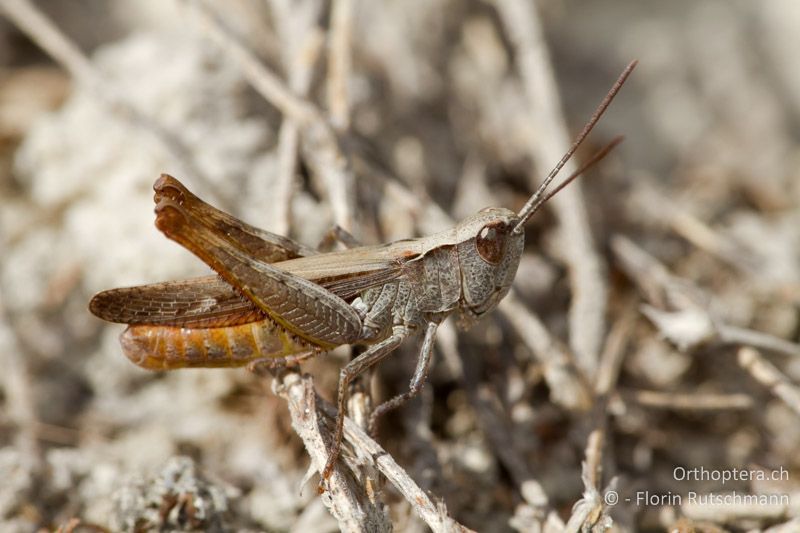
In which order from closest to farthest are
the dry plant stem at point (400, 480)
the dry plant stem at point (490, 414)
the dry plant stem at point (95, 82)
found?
the dry plant stem at point (400, 480), the dry plant stem at point (490, 414), the dry plant stem at point (95, 82)

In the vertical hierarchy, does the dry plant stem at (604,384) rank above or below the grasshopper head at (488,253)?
→ below

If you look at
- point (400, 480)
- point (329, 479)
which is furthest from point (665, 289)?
point (329, 479)

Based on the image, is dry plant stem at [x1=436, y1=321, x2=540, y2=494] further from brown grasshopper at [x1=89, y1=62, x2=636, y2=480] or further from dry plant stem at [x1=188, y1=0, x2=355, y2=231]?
dry plant stem at [x1=188, y1=0, x2=355, y2=231]

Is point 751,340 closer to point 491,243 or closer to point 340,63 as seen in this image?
point 491,243

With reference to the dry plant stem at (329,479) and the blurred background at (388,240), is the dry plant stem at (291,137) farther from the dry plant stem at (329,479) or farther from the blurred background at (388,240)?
the dry plant stem at (329,479)

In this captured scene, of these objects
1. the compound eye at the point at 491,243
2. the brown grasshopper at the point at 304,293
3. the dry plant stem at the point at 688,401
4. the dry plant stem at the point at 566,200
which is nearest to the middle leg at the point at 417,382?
the brown grasshopper at the point at 304,293

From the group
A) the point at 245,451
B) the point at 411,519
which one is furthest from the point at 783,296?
the point at 245,451

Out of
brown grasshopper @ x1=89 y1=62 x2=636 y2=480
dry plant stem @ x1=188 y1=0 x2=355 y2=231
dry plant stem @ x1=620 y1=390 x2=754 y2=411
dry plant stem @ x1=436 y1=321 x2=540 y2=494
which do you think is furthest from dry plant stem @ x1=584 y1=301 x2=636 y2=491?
dry plant stem @ x1=188 y1=0 x2=355 y2=231
